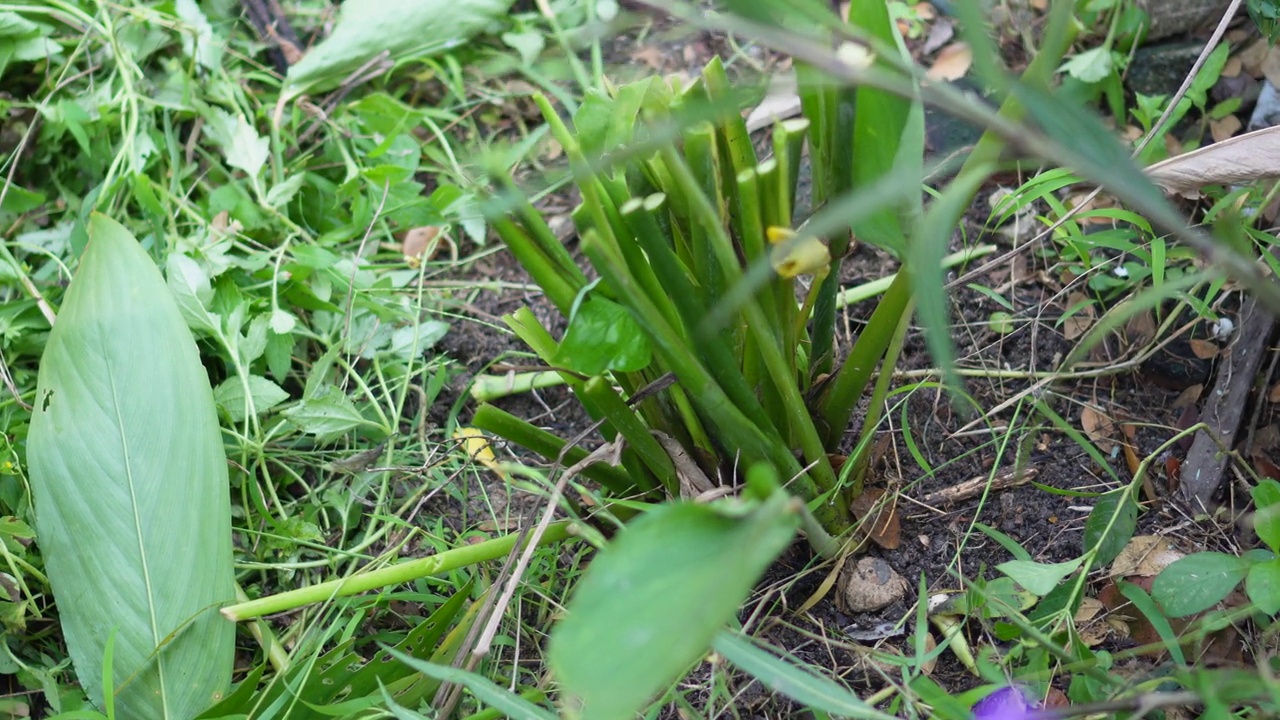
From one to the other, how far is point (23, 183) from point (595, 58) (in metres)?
0.95

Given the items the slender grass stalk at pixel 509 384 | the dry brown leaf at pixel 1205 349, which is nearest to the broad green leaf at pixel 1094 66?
the dry brown leaf at pixel 1205 349

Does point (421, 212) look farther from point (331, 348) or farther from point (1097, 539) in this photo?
point (1097, 539)

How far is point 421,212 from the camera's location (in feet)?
4.55

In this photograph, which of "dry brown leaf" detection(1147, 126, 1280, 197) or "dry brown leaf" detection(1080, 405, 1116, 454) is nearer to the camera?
"dry brown leaf" detection(1147, 126, 1280, 197)

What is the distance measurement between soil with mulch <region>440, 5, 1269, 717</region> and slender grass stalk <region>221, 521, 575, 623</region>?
0.05m

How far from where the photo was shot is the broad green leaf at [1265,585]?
2.38 ft

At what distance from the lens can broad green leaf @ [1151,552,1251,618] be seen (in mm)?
771

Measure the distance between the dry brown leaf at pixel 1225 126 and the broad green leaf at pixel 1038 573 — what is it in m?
0.74

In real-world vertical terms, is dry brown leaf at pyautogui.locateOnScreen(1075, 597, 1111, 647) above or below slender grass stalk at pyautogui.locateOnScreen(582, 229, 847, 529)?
below

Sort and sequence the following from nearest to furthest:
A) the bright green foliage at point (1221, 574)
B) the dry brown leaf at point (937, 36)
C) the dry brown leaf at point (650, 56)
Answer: the bright green foliage at point (1221, 574)
the dry brown leaf at point (937, 36)
the dry brown leaf at point (650, 56)

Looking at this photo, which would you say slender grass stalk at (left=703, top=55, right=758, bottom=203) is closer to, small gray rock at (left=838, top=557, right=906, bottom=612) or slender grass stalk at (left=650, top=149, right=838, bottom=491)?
slender grass stalk at (left=650, top=149, right=838, bottom=491)

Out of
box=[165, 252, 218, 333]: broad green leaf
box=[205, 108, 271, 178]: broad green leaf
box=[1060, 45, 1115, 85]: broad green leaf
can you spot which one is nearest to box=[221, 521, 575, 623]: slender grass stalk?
box=[165, 252, 218, 333]: broad green leaf

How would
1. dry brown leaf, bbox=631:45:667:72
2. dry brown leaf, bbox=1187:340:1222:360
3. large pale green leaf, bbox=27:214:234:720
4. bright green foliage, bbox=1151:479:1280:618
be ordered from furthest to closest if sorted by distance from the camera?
dry brown leaf, bbox=631:45:667:72
dry brown leaf, bbox=1187:340:1222:360
large pale green leaf, bbox=27:214:234:720
bright green foliage, bbox=1151:479:1280:618

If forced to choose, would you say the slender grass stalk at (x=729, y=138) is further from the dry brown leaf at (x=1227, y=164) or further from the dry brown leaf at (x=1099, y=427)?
→ the dry brown leaf at (x=1099, y=427)
